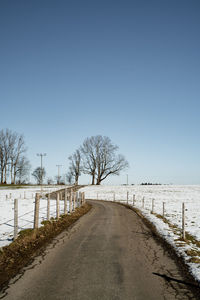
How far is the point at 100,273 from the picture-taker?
5555 millimetres

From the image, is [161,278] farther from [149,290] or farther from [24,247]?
[24,247]

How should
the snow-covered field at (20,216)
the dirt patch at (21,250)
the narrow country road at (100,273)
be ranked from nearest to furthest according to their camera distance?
the narrow country road at (100,273)
the dirt patch at (21,250)
the snow-covered field at (20,216)

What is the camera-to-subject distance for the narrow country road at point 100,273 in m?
4.48

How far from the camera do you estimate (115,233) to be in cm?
1070

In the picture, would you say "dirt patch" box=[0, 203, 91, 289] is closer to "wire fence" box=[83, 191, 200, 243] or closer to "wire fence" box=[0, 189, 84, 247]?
"wire fence" box=[0, 189, 84, 247]

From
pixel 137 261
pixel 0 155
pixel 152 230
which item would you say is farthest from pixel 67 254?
pixel 0 155

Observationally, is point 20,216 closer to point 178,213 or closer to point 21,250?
point 21,250

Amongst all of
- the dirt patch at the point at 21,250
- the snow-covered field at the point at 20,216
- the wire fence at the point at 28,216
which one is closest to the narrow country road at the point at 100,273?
the dirt patch at the point at 21,250

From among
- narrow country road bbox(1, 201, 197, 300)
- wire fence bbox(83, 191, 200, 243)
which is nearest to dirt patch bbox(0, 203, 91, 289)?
narrow country road bbox(1, 201, 197, 300)

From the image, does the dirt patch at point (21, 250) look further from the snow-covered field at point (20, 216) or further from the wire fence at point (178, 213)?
the wire fence at point (178, 213)

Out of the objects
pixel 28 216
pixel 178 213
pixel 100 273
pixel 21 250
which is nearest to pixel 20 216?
pixel 28 216

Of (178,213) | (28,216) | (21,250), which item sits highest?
(21,250)

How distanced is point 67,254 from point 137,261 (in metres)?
2.28

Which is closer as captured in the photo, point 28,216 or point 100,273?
point 100,273
